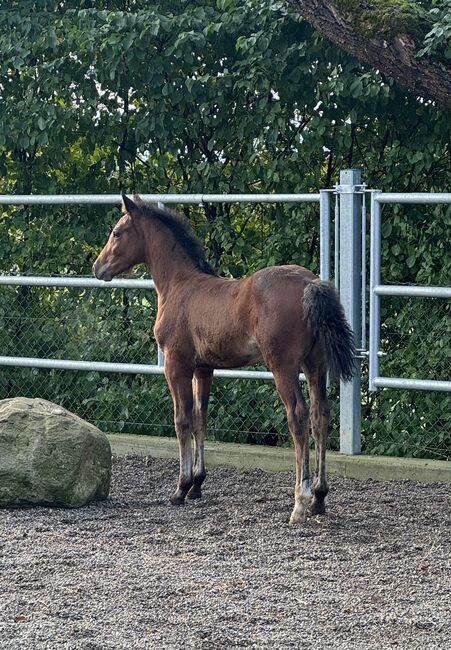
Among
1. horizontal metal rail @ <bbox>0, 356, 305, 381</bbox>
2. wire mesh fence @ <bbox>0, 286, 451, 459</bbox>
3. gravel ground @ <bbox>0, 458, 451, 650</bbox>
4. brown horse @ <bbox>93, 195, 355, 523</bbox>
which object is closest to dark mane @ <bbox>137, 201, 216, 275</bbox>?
brown horse @ <bbox>93, 195, 355, 523</bbox>

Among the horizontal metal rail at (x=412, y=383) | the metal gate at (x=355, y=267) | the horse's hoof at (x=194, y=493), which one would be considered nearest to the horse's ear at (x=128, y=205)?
the metal gate at (x=355, y=267)

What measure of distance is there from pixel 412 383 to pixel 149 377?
252 centimetres

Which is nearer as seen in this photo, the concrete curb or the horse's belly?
the horse's belly

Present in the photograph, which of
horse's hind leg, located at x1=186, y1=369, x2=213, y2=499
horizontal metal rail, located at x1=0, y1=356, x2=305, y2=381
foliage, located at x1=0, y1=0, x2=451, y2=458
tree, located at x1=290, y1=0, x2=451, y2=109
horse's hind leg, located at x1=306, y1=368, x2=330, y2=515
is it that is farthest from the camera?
horizontal metal rail, located at x1=0, y1=356, x2=305, y2=381

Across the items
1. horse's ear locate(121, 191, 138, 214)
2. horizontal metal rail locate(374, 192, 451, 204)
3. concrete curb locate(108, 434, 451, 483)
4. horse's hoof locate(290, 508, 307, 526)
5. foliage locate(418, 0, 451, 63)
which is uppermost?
foliage locate(418, 0, 451, 63)

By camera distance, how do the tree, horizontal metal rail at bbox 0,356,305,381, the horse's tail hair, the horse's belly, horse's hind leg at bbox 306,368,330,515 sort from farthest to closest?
horizontal metal rail at bbox 0,356,305,381
the tree
the horse's belly
horse's hind leg at bbox 306,368,330,515
the horse's tail hair

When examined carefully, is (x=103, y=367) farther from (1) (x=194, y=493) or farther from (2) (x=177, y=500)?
(2) (x=177, y=500)

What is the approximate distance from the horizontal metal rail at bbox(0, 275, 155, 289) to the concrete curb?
1.21 meters

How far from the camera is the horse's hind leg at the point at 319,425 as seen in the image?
7.03m

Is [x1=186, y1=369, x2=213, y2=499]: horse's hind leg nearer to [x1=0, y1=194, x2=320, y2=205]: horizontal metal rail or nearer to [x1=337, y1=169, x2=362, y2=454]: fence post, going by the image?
[x1=337, y1=169, x2=362, y2=454]: fence post

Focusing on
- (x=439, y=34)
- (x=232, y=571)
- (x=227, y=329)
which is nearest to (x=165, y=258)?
(x=227, y=329)

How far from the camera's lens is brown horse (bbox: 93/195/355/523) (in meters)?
6.76

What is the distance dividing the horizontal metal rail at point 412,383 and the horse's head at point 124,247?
179cm

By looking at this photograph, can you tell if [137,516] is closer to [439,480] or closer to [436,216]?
[439,480]
